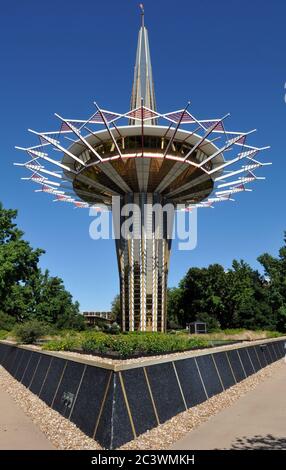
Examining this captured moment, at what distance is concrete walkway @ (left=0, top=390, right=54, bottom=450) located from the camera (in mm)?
8852

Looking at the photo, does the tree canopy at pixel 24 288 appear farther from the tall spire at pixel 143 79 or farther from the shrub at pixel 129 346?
the shrub at pixel 129 346

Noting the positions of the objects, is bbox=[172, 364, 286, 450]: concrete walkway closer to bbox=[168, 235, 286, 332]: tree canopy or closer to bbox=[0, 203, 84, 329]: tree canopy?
bbox=[0, 203, 84, 329]: tree canopy

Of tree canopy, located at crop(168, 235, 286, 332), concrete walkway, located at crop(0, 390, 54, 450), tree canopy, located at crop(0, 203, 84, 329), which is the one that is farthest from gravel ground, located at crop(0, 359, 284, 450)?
tree canopy, located at crop(168, 235, 286, 332)

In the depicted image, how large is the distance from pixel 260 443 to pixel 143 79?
58655 mm

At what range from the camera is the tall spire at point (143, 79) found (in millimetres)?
59000

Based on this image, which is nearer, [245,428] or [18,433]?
[18,433]

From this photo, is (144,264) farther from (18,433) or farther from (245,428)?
(18,433)

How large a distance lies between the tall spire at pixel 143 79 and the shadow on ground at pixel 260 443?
5219 cm

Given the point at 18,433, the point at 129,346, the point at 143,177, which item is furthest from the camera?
the point at 143,177

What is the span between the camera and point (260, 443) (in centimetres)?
884

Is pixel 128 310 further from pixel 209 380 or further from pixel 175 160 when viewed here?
pixel 209 380

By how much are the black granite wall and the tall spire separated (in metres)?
46.7

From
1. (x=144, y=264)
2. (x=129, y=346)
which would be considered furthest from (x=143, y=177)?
(x=129, y=346)

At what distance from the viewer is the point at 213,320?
68.8m
